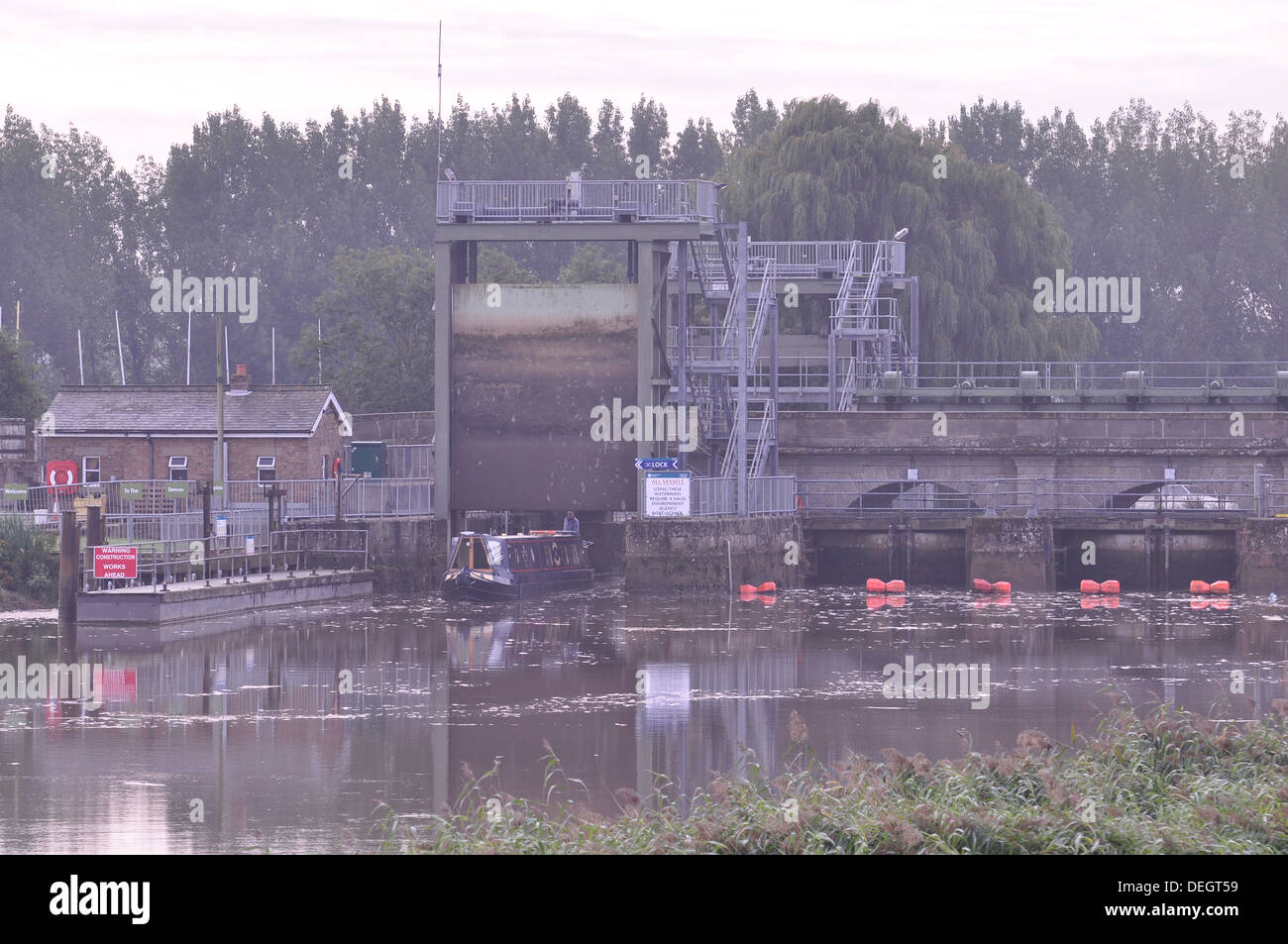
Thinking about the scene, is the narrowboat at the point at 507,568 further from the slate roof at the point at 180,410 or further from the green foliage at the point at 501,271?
the green foliage at the point at 501,271

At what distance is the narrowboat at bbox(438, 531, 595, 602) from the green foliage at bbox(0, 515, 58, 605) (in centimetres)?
1040

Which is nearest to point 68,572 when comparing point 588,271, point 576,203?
point 576,203

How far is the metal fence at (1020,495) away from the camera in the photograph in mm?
54969

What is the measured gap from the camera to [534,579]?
50.2m

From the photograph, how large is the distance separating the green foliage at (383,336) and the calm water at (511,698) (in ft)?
108

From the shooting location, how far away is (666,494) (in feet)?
161

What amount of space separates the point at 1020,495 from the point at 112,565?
2886 centimetres

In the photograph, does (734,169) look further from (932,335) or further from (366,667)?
(366,667)

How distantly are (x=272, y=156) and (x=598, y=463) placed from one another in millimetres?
76571

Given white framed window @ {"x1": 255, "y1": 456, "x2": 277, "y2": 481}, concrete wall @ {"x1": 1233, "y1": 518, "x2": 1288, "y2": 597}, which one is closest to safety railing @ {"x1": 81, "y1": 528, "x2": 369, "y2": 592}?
white framed window @ {"x1": 255, "y1": 456, "x2": 277, "y2": 481}

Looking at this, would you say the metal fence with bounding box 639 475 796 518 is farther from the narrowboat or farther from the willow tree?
the willow tree

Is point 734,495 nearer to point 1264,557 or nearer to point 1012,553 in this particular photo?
point 1012,553

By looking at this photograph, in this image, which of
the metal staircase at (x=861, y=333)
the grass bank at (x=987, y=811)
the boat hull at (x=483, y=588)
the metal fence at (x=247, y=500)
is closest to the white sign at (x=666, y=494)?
the boat hull at (x=483, y=588)
